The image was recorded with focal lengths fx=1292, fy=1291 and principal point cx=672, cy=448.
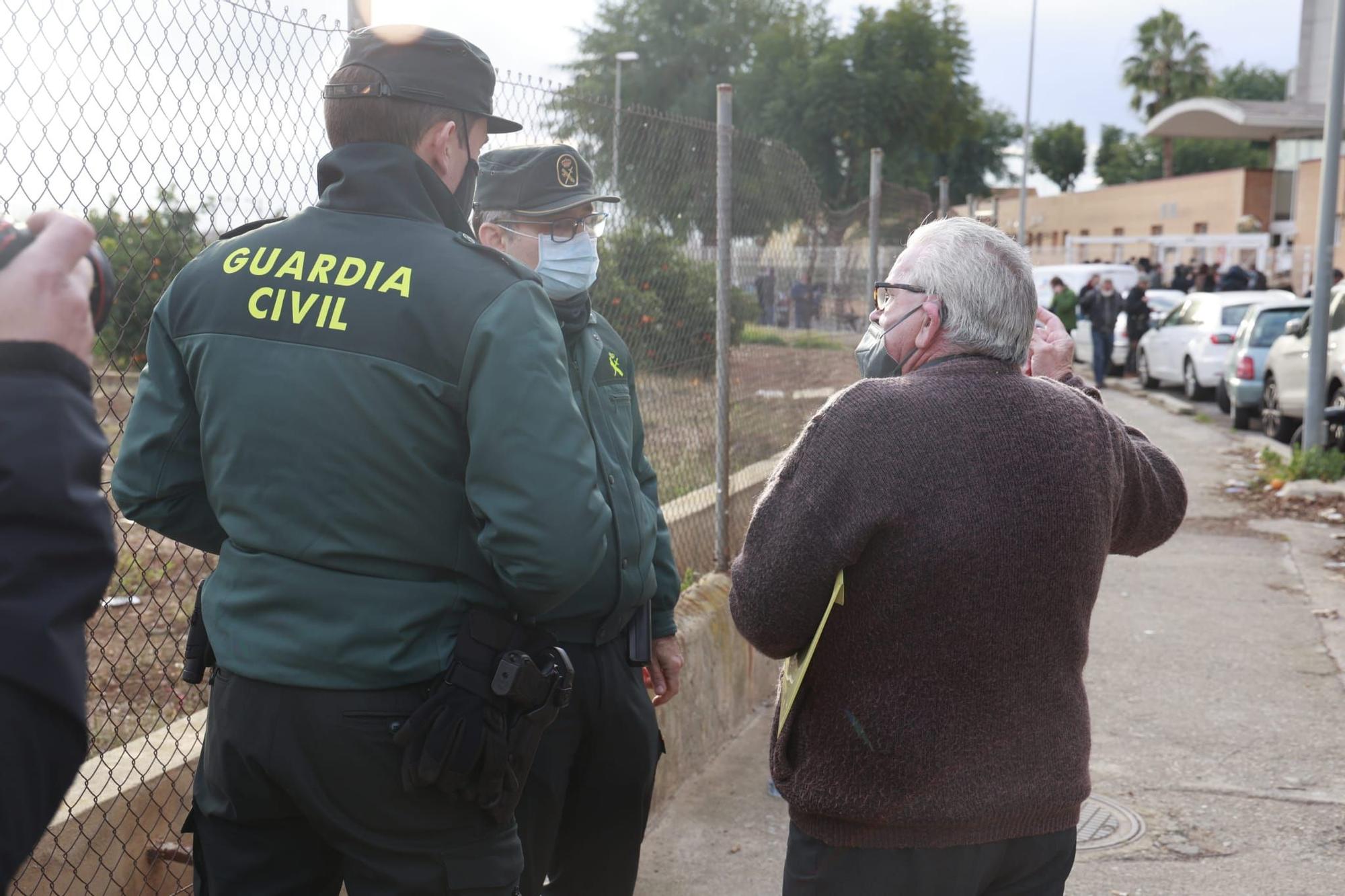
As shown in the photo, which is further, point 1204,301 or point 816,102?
point 816,102

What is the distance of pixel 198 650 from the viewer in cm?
230

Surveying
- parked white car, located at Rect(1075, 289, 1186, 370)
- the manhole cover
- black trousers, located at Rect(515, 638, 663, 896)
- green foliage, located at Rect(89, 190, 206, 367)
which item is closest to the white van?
parked white car, located at Rect(1075, 289, 1186, 370)

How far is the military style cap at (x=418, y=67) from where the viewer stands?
7.09ft

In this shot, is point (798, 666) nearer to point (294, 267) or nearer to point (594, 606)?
point (594, 606)

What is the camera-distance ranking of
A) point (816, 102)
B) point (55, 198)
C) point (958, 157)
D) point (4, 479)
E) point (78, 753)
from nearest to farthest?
point (4, 479)
point (78, 753)
point (55, 198)
point (816, 102)
point (958, 157)

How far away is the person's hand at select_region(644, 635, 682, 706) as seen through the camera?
9.64 feet

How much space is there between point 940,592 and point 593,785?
3.43 feet

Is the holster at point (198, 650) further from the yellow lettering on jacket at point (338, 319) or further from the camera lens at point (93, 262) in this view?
the camera lens at point (93, 262)

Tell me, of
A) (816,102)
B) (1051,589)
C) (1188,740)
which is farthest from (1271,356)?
(816,102)

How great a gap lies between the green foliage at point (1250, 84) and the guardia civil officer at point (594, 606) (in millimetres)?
93517

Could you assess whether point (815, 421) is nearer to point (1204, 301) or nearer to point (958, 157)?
point (1204, 301)

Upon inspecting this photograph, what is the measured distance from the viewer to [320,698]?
202 centimetres

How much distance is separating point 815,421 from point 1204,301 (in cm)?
1807

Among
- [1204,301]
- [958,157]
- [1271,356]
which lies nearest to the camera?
[1271,356]
